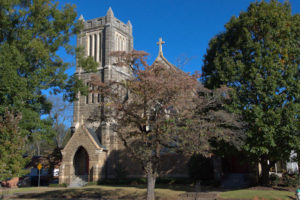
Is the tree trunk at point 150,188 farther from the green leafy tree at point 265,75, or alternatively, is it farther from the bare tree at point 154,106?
the green leafy tree at point 265,75

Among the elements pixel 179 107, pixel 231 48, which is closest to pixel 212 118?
pixel 179 107

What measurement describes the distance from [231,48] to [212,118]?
22.9 feet

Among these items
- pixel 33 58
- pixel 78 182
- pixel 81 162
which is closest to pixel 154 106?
pixel 33 58

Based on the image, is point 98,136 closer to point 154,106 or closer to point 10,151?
point 10,151

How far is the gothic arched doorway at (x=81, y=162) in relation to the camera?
108 ft

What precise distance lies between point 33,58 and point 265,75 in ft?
53.9

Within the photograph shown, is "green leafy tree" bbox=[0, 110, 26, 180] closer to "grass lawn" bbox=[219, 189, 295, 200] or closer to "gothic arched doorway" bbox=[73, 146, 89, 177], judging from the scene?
"grass lawn" bbox=[219, 189, 295, 200]

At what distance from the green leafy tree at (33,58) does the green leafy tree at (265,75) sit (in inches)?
440

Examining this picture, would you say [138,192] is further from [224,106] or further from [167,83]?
[167,83]

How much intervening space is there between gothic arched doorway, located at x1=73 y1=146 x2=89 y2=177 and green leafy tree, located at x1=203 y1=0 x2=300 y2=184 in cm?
1845

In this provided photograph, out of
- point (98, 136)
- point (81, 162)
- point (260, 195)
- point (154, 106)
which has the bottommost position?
point (260, 195)

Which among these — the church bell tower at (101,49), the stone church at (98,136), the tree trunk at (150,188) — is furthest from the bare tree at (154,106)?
the church bell tower at (101,49)

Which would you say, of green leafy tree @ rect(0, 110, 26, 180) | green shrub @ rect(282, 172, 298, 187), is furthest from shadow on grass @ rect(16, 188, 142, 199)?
green shrub @ rect(282, 172, 298, 187)

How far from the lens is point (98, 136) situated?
34.6 m
